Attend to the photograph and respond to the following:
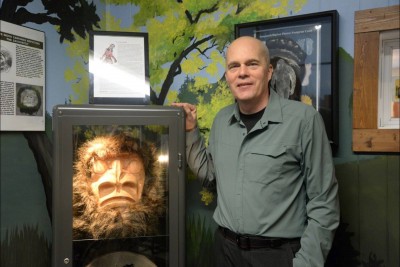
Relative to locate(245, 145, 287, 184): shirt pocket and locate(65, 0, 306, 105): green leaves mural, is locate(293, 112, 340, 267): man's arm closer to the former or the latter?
locate(245, 145, 287, 184): shirt pocket

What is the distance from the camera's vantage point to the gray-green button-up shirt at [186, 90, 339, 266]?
1.48 metres

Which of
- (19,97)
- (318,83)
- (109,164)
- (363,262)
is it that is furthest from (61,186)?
(363,262)

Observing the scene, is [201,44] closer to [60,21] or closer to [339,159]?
[60,21]

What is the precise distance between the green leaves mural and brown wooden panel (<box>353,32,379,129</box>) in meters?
0.45

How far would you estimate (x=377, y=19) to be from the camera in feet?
5.31

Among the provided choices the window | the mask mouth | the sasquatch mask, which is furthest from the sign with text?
the window

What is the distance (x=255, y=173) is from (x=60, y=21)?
4.45 feet

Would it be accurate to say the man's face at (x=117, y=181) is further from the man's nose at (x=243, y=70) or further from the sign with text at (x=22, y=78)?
the man's nose at (x=243, y=70)

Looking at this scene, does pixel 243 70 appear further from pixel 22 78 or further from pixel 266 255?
pixel 22 78

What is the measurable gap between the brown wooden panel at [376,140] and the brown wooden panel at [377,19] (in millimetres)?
474

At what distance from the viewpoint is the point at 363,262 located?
5.53 feet

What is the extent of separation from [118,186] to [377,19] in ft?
4.78

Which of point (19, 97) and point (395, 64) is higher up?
point (395, 64)

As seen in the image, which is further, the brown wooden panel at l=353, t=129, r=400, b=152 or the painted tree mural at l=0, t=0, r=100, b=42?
the painted tree mural at l=0, t=0, r=100, b=42
